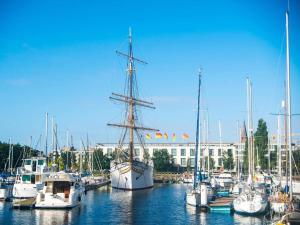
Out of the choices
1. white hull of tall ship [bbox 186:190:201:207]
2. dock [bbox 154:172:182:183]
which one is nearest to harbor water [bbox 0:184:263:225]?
white hull of tall ship [bbox 186:190:201:207]

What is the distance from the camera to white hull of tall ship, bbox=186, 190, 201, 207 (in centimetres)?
5800

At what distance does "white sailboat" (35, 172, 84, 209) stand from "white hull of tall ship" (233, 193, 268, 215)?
71.6 ft

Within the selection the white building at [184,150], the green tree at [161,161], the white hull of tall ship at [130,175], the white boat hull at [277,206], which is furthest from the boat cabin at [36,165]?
the white building at [184,150]

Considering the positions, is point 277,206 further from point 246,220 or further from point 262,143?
point 262,143

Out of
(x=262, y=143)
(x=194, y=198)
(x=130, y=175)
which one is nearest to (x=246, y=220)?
(x=194, y=198)

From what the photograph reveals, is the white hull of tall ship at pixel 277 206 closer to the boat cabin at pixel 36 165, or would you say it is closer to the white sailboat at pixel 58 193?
the white sailboat at pixel 58 193

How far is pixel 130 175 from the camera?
306ft

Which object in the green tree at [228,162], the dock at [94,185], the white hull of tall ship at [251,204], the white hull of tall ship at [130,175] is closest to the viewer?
the white hull of tall ship at [251,204]

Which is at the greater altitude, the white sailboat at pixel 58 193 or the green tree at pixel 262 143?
the green tree at pixel 262 143

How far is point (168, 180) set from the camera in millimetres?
133875

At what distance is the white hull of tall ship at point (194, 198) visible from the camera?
190ft

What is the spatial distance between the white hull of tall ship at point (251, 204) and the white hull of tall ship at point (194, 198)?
7.21 metres

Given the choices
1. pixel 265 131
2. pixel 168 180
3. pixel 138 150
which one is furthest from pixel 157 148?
pixel 265 131

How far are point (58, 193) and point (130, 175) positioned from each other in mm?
37617
